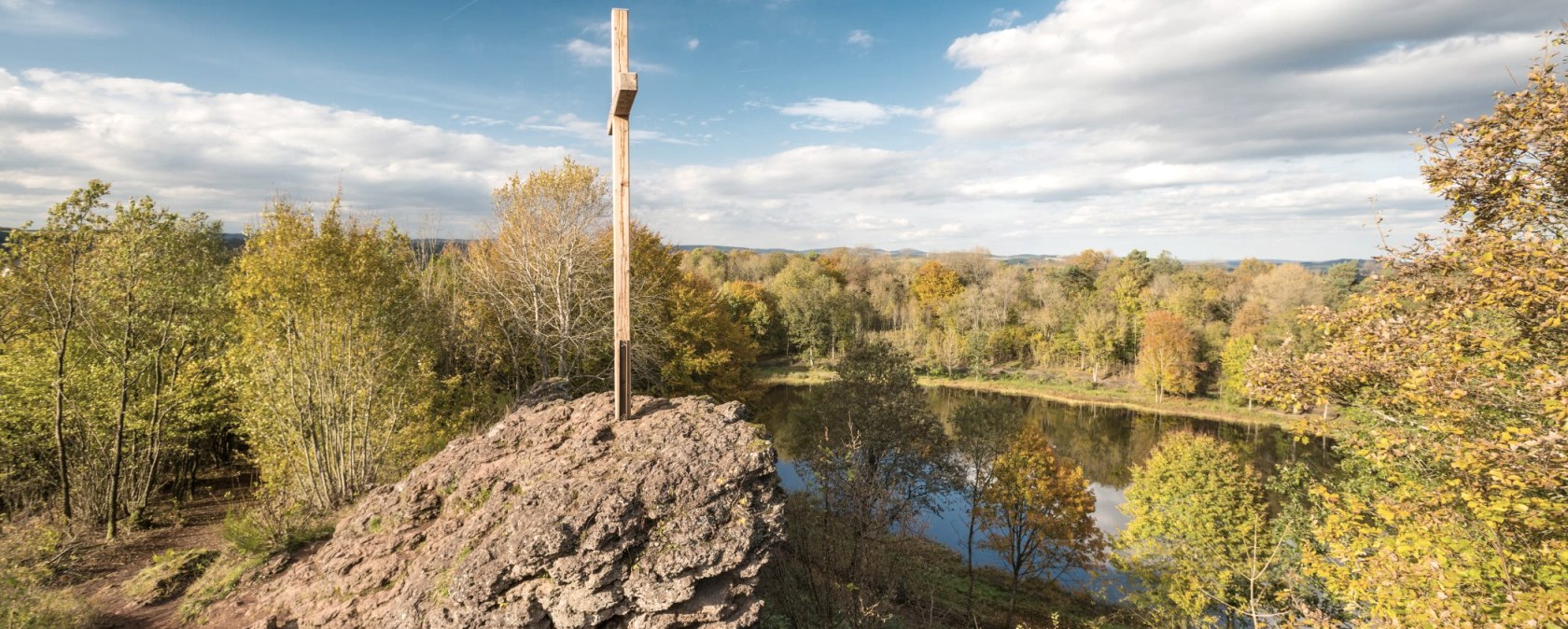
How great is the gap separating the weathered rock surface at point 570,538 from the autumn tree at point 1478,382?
247 inches

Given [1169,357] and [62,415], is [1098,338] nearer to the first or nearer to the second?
[1169,357]

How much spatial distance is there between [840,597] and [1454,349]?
22.8 ft

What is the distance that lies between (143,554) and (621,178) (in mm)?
12347

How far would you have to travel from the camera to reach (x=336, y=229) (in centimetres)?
1088

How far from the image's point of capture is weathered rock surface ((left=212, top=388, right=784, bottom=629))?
5137 mm

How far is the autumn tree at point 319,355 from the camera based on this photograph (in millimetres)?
10539

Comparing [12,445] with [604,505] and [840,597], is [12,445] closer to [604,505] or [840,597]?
[604,505]

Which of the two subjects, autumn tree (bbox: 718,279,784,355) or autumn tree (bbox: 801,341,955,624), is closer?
autumn tree (bbox: 801,341,955,624)

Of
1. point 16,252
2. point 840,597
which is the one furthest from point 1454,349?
point 16,252

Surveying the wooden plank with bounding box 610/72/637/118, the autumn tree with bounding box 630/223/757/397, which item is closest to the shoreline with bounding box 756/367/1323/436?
the autumn tree with bounding box 630/223/757/397

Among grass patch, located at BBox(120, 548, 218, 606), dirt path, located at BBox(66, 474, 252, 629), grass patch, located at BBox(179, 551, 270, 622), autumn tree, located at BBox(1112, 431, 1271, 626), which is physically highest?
grass patch, located at BBox(179, 551, 270, 622)

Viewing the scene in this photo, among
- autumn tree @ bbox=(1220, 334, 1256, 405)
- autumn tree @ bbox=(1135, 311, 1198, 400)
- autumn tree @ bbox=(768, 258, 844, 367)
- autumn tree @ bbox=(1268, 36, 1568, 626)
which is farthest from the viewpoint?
autumn tree @ bbox=(768, 258, 844, 367)

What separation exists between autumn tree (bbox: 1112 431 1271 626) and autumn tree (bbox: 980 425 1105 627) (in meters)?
1.37

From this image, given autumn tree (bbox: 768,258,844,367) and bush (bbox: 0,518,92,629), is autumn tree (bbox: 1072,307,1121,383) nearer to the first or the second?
autumn tree (bbox: 768,258,844,367)
